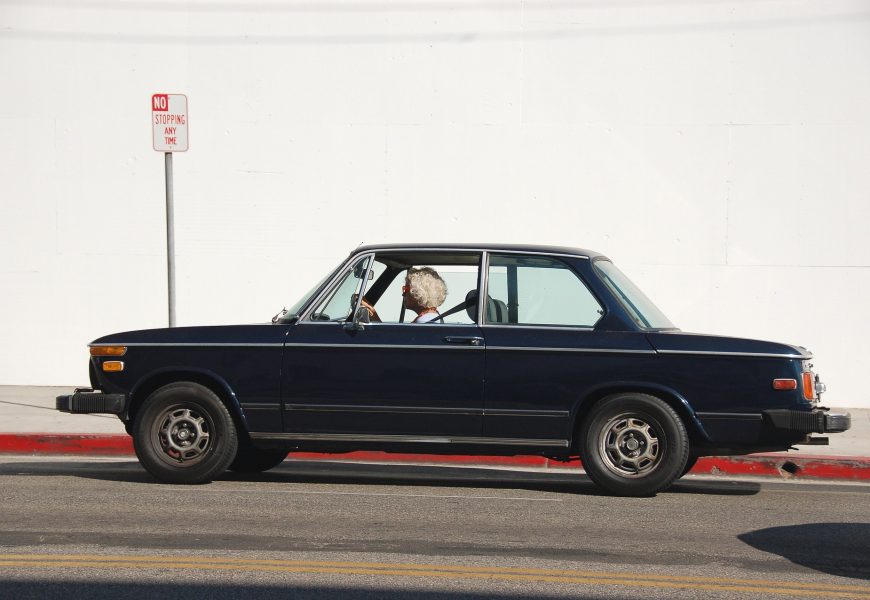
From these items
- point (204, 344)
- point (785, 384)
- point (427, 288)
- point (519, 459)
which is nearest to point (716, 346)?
point (785, 384)

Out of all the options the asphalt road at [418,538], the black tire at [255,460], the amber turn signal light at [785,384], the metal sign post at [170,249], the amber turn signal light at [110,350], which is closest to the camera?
the asphalt road at [418,538]

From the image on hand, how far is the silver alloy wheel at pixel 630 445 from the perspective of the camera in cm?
803

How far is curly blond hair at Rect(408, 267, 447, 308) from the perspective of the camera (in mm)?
8527

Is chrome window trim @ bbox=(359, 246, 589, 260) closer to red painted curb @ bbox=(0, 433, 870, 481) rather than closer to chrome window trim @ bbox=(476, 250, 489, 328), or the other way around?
chrome window trim @ bbox=(476, 250, 489, 328)

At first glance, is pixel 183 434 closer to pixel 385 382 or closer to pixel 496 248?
pixel 385 382

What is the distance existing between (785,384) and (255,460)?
391 centimetres

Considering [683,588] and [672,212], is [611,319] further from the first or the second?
[672,212]

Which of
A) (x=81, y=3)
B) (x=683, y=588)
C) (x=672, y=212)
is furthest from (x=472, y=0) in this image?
(x=683, y=588)

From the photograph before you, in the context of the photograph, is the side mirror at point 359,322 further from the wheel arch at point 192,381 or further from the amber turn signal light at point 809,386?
the amber turn signal light at point 809,386

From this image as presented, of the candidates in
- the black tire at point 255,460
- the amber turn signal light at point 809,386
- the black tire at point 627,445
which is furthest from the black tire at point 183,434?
the amber turn signal light at point 809,386

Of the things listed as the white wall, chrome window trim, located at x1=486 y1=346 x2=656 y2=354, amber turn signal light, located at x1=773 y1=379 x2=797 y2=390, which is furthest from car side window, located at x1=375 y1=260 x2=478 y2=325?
the white wall

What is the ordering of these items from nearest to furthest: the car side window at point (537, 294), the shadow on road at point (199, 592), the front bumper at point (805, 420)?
1. the shadow on road at point (199, 592)
2. the front bumper at point (805, 420)
3. the car side window at point (537, 294)

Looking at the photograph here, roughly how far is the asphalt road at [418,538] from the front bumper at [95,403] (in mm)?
518

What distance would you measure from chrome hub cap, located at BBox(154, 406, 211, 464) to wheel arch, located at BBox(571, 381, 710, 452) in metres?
2.50
